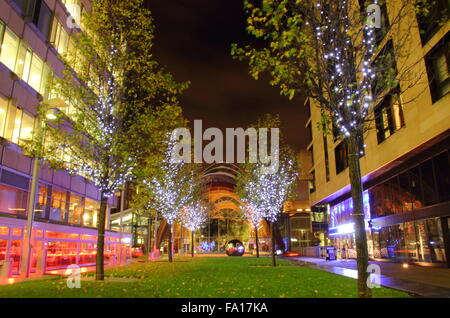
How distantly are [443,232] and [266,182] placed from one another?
11.7 metres

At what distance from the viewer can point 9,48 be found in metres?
18.9

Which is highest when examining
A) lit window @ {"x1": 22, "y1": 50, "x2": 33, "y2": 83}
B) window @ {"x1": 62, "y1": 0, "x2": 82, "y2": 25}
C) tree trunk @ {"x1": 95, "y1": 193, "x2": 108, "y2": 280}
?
window @ {"x1": 62, "y1": 0, "x2": 82, "y2": 25}

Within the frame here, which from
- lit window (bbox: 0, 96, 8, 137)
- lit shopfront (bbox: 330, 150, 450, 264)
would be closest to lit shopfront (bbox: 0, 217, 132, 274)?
lit window (bbox: 0, 96, 8, 137)

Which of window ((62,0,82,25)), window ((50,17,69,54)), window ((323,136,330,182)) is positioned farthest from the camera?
window ((323,136,330,182))

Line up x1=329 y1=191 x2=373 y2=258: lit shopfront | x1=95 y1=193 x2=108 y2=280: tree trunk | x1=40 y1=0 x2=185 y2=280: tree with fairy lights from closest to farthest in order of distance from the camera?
x1=95 y1=193 x2=108 y2=280: tree trunk, x1=40 y1=0 x2=185 y2=280: tree with fairy lights, x1=329 y1=191 x2=373 y2=258: lit shopfront

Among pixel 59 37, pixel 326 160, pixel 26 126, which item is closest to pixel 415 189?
pixel 326 160

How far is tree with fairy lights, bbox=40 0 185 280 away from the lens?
14.2m

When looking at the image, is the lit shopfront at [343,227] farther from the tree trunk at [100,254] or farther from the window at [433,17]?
the tree trunk at [100,254]

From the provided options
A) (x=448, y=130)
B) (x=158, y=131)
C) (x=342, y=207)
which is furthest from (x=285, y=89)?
(x=342, y=207)

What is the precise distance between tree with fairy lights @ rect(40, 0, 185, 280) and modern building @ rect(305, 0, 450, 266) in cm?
1046

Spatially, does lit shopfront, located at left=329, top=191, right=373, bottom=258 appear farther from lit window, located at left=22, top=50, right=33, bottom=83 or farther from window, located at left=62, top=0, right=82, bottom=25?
window, located at left=62, top=0, right=82, bottom=25

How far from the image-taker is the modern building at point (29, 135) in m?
18.5
